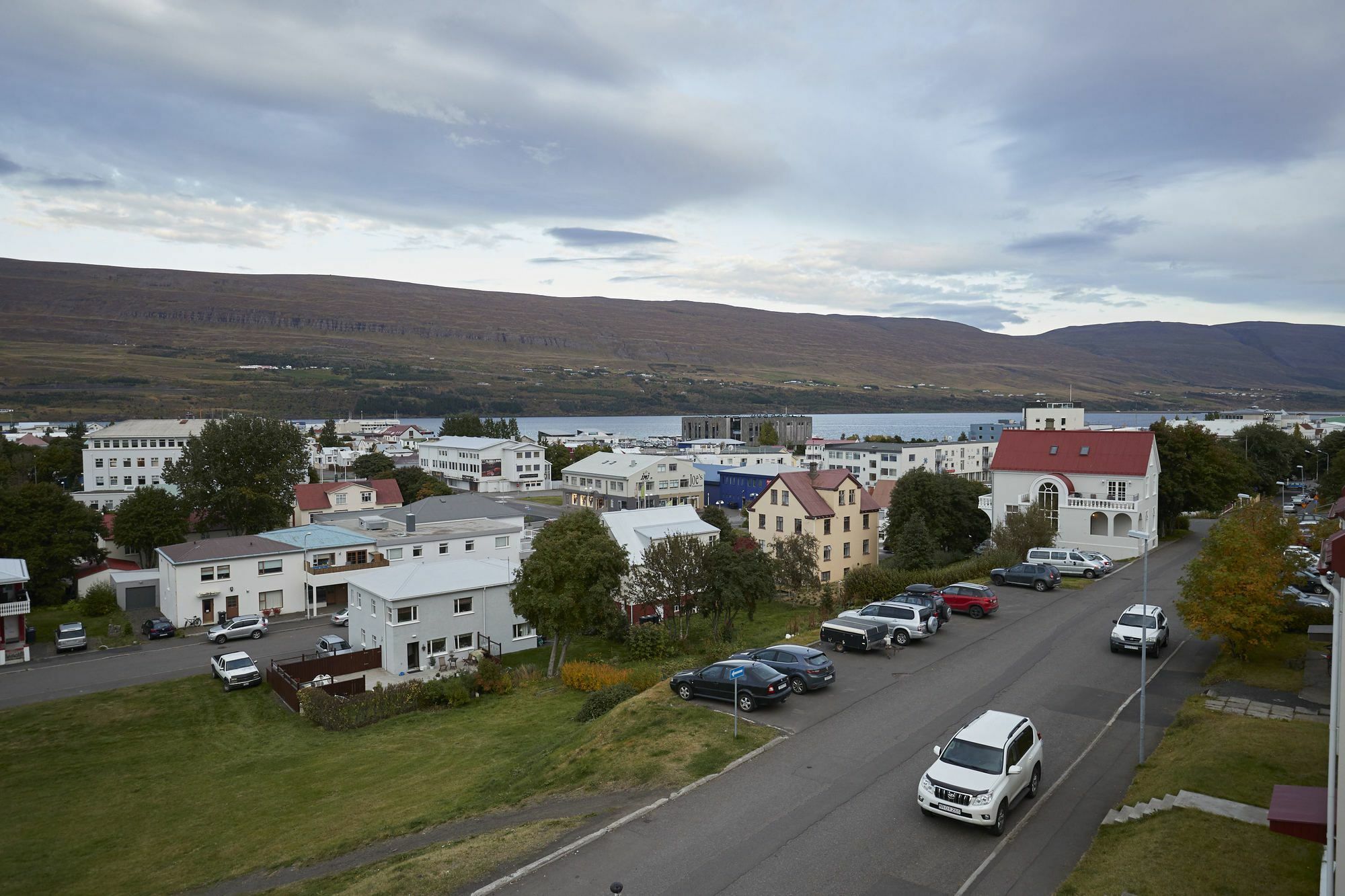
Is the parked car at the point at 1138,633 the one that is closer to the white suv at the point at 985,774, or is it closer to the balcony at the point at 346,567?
the white suv at the point at 985,774

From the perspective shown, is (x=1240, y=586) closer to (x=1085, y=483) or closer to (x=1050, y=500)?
(x=1085, y=483)

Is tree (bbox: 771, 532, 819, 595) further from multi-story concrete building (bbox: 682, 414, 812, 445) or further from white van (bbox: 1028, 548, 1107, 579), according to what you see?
multi-story concrete building (bbox: 682, 414, 812, 445)

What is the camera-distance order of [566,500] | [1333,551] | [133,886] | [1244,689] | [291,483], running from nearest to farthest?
[1333,551], [133,886], [1244,689], [291,483], [566,500]

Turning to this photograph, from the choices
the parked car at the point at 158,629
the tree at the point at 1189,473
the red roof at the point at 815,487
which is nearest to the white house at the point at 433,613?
the parked car at the point at 158,629

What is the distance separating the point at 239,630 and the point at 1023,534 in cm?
4201

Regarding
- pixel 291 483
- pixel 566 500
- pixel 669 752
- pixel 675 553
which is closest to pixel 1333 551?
pixel 669 752

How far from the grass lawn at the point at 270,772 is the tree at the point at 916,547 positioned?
27.3 meters

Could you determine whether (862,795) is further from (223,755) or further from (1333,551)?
(223,755)

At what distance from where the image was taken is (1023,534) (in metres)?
42.9

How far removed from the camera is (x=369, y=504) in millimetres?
73375

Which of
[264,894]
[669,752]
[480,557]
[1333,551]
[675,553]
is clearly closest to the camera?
[1333,551]

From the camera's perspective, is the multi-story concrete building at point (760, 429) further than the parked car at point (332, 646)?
Yes

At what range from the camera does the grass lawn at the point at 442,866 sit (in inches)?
487

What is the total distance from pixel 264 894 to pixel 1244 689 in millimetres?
23760
